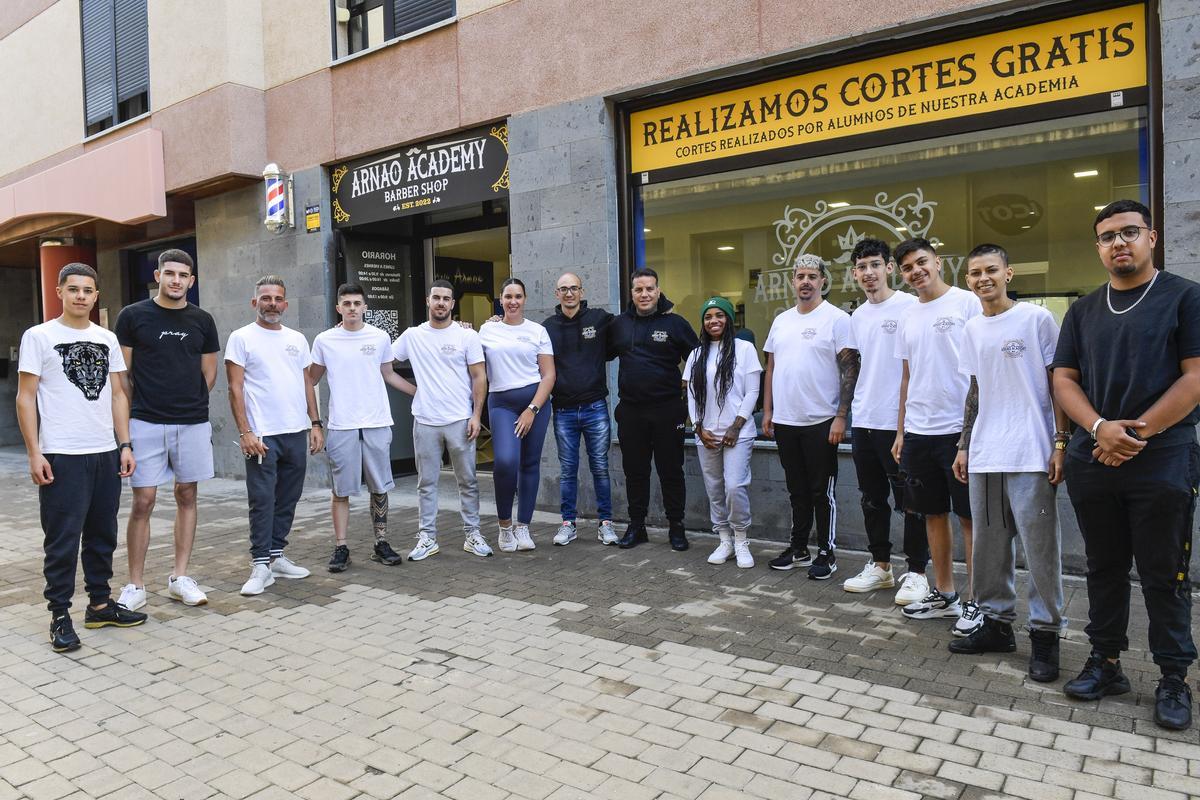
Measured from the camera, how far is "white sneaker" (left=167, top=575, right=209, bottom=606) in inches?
215

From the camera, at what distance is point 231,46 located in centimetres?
1026

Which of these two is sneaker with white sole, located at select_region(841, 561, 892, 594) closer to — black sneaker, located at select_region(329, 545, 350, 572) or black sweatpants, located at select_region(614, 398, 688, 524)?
black sweatpants, located at select_region(614, 398, 688, 524)

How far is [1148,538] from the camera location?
3562 mm

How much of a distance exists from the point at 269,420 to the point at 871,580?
4.11 meters

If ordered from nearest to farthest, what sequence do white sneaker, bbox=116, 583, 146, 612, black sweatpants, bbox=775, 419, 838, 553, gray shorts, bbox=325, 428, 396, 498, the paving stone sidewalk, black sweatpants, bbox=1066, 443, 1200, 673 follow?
1. the paving stone sidewalk
2. black sweatpants, bbox=1066, 443, 1200, 673
3. white sneaker, bbox=116, 583, 146, 612
4. black sweatpants, bbox=775, 419, 838, 553
5. gray shorts, bbox=325, 428, 396, 498

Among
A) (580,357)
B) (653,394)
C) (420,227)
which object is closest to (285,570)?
(580,357)

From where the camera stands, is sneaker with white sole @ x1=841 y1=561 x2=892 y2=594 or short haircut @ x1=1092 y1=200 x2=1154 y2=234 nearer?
short haircut @ x1=1092 y1=200 x2=1154 y2=234

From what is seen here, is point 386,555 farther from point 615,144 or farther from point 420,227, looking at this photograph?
point 420,227

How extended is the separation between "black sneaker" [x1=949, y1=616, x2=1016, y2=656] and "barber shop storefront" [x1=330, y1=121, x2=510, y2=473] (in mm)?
5980

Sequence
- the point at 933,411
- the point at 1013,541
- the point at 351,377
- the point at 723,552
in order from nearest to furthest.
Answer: the point at 1013,541 → the point at 933,411 → the point at 723,552 → the point at 351,377

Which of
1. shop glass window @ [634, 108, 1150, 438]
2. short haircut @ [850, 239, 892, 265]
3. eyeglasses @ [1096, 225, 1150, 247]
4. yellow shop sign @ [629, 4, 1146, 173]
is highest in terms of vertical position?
yellow shop sign @ [629, 4, 1146, 173]

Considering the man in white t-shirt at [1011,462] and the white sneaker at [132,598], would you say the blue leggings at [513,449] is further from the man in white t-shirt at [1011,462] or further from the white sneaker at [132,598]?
the man in white t-shirt at [1011,462]

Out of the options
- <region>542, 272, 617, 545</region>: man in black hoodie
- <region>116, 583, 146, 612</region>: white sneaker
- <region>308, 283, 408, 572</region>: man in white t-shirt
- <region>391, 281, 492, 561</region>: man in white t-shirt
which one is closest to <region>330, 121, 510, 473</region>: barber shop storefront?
<region>542, 272, 617, 545</region>: man in black hoodie

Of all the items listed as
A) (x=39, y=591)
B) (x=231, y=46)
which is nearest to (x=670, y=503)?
(x=39, y=591)
